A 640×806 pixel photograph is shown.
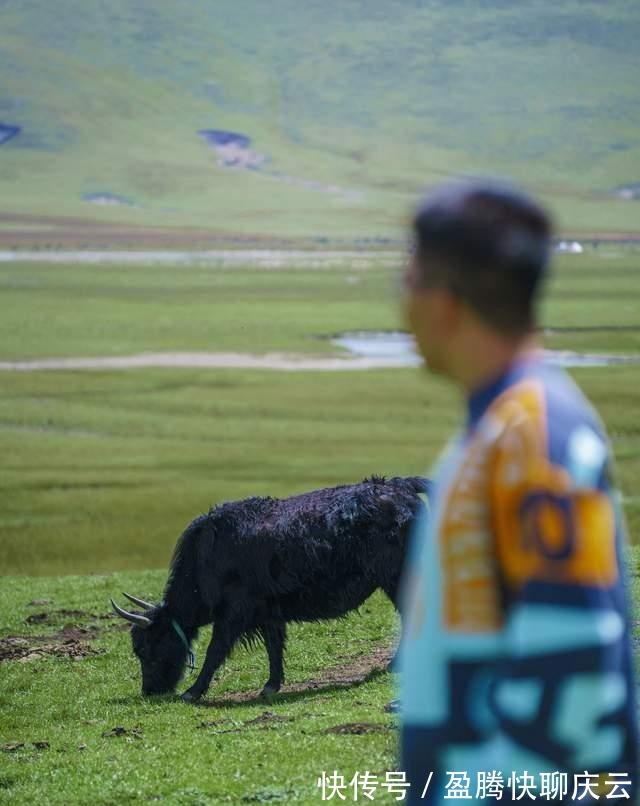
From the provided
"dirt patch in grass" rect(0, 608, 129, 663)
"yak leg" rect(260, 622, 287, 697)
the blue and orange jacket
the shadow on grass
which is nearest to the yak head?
the shadow on grass

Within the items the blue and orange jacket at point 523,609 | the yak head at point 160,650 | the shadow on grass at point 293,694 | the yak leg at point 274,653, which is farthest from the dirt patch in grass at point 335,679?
the blue and orange jacket at point 523,609

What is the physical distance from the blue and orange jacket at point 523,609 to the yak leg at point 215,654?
10.4 m

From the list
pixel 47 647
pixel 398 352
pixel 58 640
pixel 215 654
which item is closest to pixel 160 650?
pixel 215 654

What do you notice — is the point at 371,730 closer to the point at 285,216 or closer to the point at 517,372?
the point at 517,372

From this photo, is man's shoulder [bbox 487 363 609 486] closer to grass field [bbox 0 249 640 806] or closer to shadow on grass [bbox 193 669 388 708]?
grass field [bbox 0 249 640 806]

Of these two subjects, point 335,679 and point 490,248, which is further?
point 335,679

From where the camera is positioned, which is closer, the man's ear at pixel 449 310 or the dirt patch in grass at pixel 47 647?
the man's ear at pixel 449 310

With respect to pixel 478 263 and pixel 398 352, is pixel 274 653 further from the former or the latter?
pixel 398 352

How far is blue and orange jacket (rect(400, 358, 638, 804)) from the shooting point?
3.34 metres

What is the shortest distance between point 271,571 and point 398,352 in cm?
5007

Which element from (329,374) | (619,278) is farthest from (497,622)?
(619,278)

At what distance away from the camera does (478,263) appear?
3.52m

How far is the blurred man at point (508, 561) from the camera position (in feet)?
11.0

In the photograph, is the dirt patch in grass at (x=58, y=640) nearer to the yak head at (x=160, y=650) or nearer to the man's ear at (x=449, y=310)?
the yak head at (x=160, y=650)
